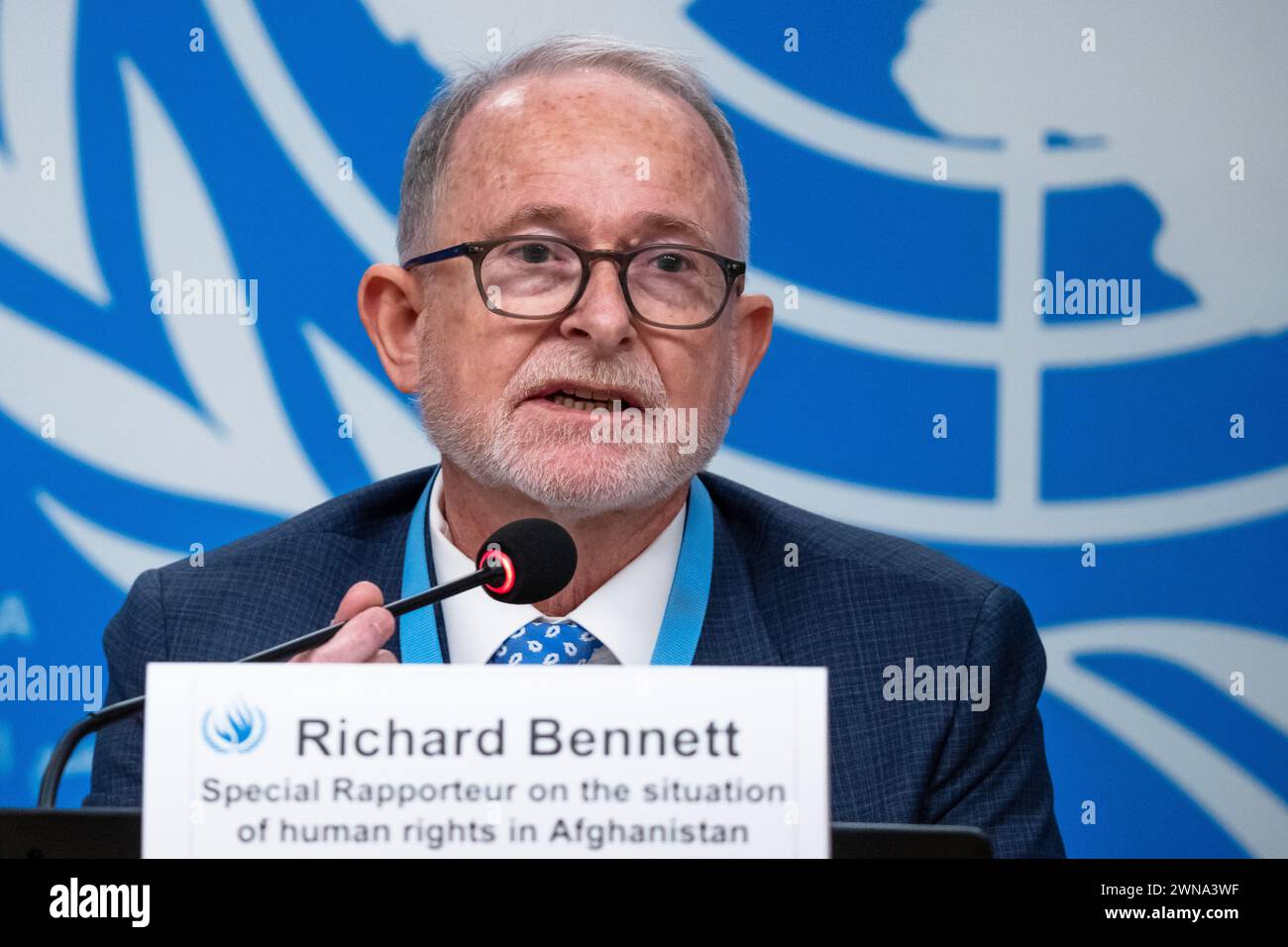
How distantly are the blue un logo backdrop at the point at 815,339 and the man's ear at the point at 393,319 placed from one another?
464 millimetres

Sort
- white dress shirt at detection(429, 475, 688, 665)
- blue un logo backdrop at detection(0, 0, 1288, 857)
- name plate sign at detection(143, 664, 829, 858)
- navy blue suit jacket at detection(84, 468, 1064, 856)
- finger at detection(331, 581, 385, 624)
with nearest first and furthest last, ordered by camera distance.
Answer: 1. name plate sign at detection(143, 664, 829, 858)
2. finger at detection(331, 581, 385, 624)
3. navy blue suit jacket at detection(84, 468, 1064, 856)
4. white dress shirt at detection(429, 475, 688, 665)
5. blue un logo backdrop at detection(0, 0, 1288, 857)

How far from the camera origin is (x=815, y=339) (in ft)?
9.37

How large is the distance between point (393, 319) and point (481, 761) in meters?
1.29

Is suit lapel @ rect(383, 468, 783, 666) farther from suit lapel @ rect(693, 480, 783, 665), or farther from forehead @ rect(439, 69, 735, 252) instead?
forehead @ rect(439, 69, 735, 252)

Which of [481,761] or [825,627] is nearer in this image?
[481,761]

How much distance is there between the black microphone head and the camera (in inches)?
62.8

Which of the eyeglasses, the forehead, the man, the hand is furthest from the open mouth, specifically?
the hand

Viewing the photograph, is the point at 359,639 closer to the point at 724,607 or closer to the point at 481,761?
the point at 481,761

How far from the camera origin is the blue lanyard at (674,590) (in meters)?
2.08

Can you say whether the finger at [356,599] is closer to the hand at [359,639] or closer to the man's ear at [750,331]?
the hand at [359,639]

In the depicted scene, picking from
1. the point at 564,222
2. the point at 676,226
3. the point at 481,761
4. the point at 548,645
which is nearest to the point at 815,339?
the point at 676,226

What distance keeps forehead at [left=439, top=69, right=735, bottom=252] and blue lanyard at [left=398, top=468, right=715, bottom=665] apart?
1.50 ft

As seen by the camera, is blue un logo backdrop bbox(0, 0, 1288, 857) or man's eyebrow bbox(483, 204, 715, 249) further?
blue un logo backdrop bbox(0, 0, 1288, 857)
